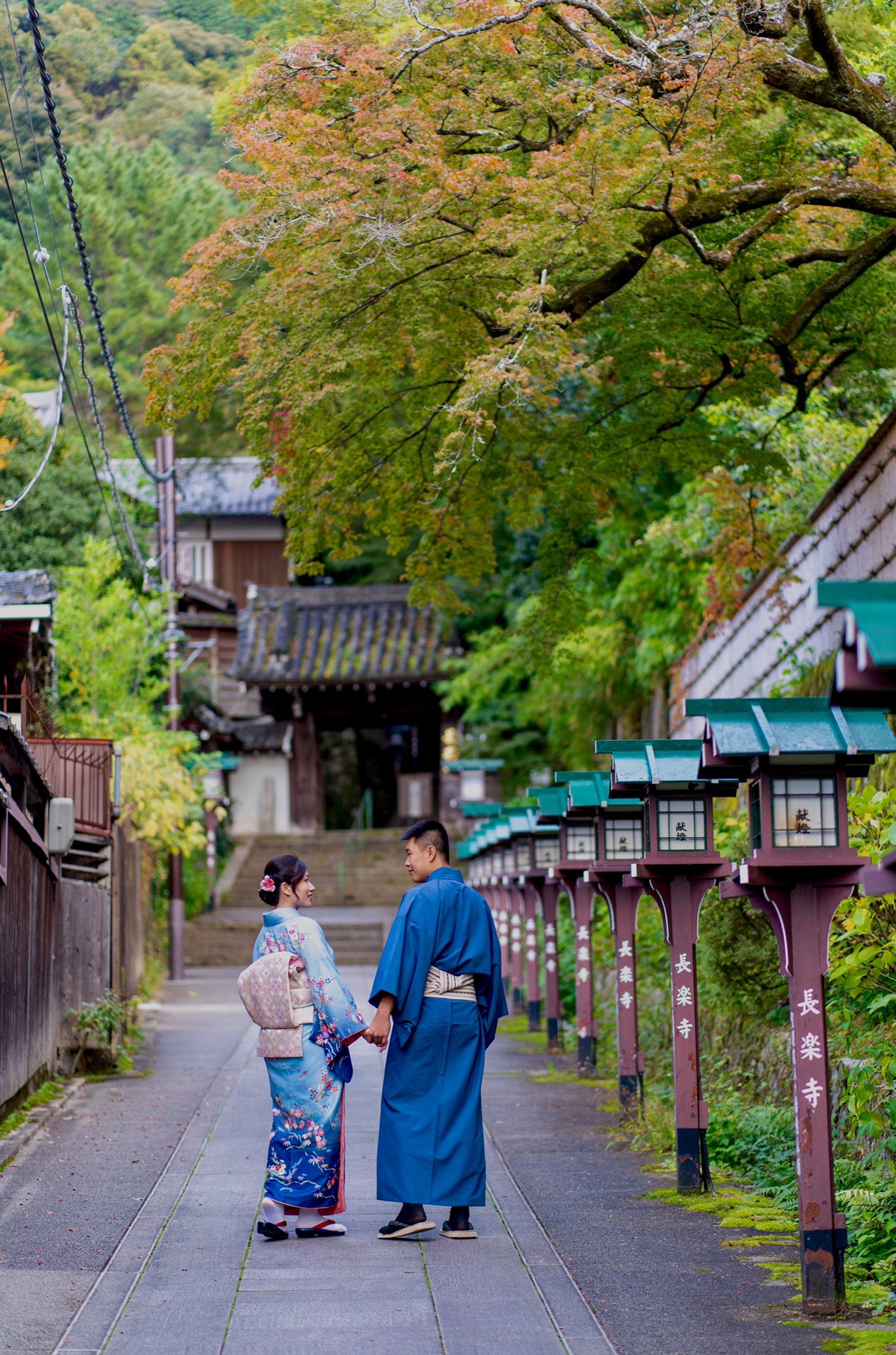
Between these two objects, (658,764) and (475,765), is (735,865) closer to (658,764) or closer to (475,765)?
(658,764)

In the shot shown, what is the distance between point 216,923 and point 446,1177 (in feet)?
77.8

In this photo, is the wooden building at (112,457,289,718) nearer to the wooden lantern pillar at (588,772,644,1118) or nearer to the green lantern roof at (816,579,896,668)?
the wooden lantern pillar at (588,772,644,1118)

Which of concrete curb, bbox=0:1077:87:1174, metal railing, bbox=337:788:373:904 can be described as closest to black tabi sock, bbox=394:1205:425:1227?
concrete curb, bbox=0:1077:87:1174

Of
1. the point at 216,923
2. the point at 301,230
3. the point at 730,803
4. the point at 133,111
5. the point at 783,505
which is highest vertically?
the point at 133,111

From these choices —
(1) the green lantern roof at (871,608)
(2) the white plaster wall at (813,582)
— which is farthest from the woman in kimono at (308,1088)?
(1) the green lantern roof at (871,608)

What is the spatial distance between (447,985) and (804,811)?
1949 millimetres

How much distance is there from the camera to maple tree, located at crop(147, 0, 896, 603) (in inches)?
396

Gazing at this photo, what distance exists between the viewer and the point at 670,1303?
5.59m

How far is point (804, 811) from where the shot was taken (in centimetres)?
579

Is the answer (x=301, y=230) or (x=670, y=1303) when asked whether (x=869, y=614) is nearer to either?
(x=670, y=1303)

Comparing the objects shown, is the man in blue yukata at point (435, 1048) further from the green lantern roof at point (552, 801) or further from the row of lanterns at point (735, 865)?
the green lantern roof at point (552, 801)

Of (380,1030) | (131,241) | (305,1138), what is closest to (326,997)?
(380,1030)

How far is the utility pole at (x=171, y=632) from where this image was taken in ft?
76.6

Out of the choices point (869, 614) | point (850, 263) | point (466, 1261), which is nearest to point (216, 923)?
point (850, 263)
